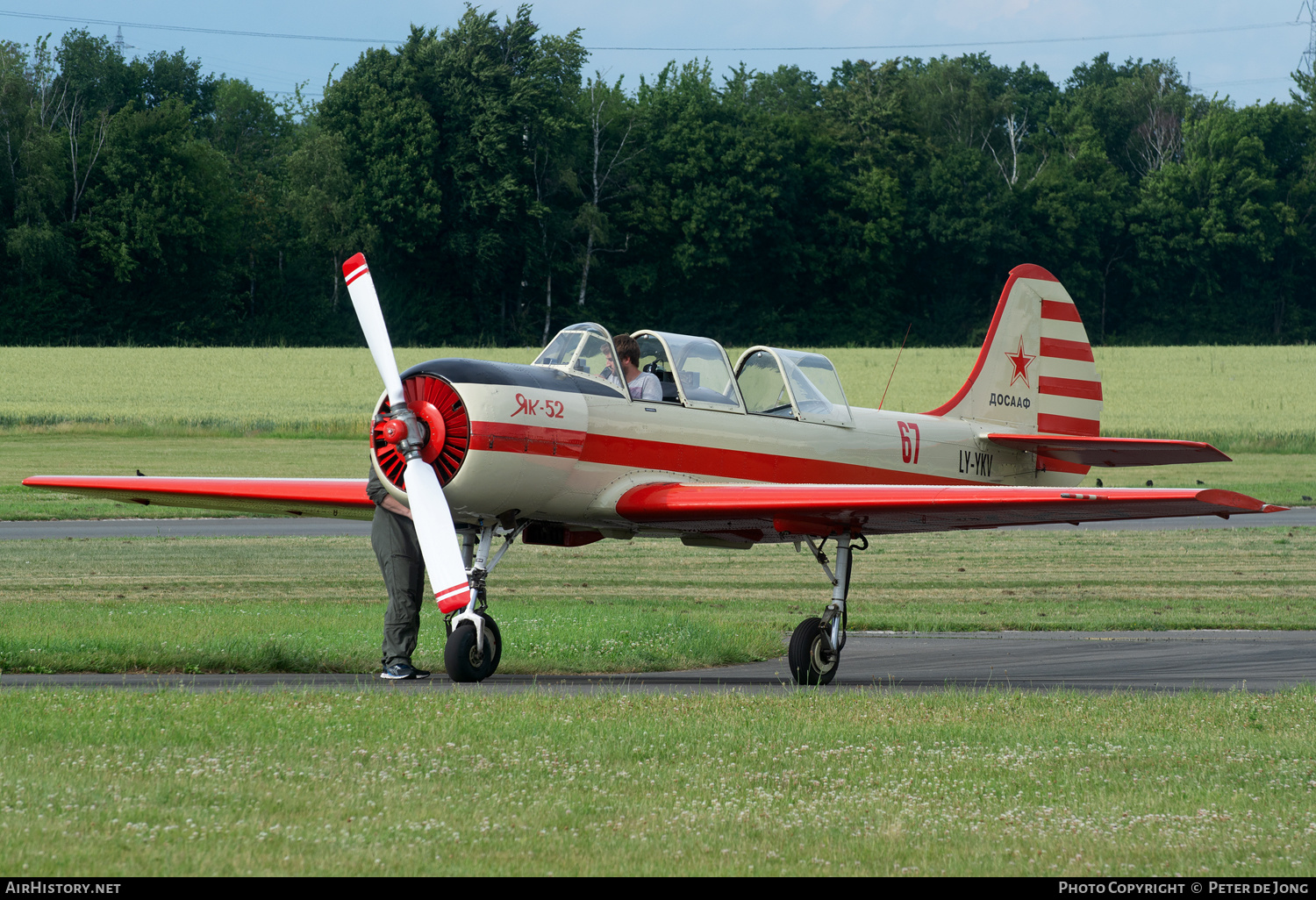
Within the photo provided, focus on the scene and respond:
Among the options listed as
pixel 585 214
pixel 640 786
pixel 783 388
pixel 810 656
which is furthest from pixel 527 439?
pixel 585 214

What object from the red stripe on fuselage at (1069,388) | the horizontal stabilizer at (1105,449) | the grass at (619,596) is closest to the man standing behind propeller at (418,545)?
the grass at (619,596)

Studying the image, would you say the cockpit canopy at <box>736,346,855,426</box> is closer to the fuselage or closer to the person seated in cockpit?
the fuselage

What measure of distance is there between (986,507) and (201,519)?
22002 mm

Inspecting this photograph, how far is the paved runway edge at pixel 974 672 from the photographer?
1054 cm

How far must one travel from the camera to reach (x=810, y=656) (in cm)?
1150

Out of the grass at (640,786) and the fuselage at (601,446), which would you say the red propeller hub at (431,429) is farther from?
the grass at (640,786)

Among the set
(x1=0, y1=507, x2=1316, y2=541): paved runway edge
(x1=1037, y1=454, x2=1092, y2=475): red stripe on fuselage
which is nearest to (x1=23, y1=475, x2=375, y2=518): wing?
(x1=1037, y1=454, x2=1092, y2=475): red stripe on fuselage

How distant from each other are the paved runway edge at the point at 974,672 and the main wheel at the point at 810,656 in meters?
0.16

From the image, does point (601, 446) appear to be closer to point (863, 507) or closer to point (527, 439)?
point (527, 439)

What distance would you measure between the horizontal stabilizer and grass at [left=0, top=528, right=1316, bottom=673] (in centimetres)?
187

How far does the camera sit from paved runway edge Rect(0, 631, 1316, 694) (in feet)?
34.6

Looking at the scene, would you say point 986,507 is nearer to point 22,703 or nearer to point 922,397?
point 22,703
